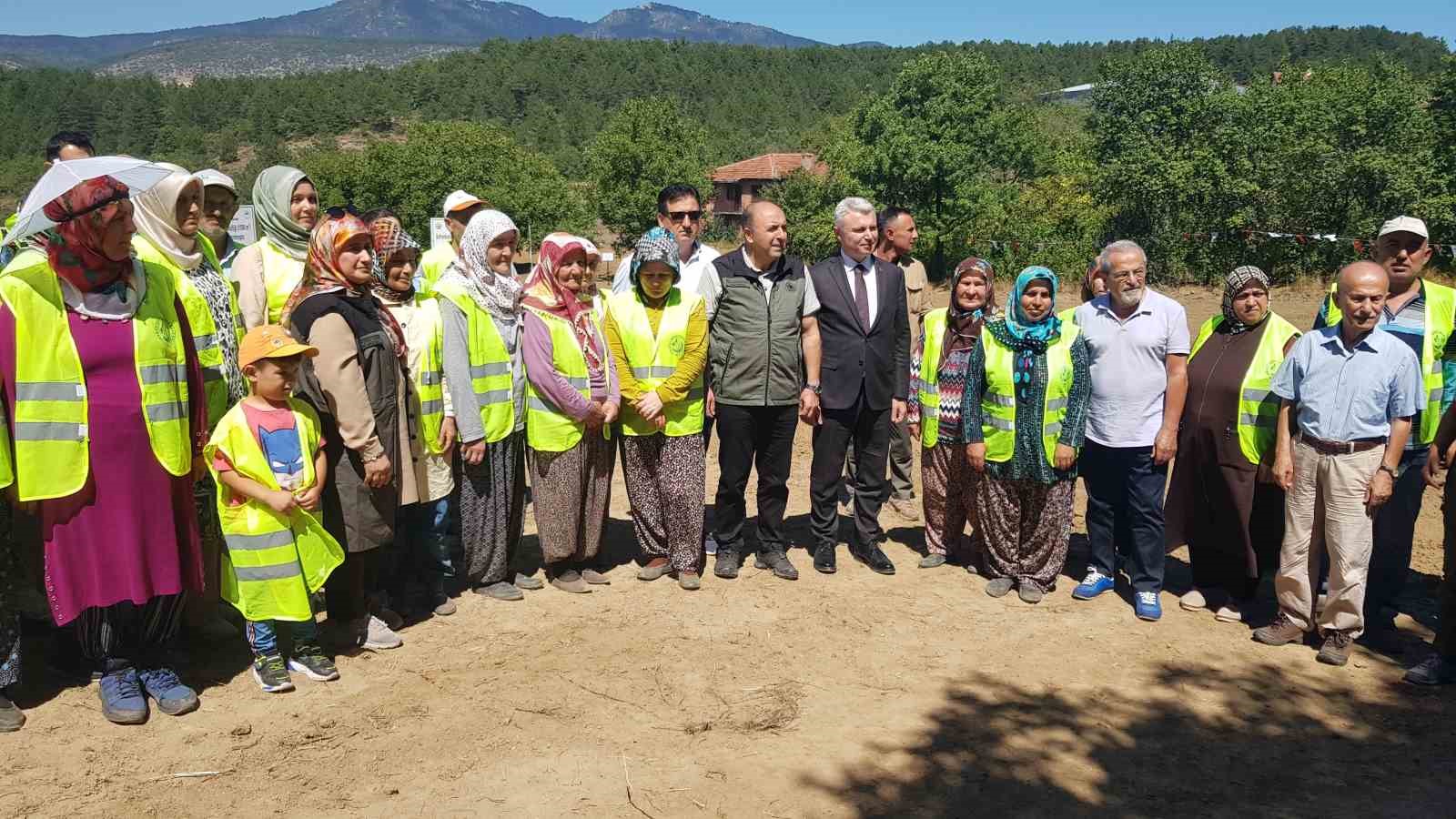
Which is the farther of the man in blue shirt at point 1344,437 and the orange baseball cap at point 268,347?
the man in blue shirt at point 1344,437

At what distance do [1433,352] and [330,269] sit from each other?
16.0ft

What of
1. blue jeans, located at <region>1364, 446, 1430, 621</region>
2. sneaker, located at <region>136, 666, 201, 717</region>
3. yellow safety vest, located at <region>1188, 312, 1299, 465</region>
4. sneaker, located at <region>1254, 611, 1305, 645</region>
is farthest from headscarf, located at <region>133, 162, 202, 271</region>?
blue jeans, located at <region>1364, 446, 1430, 621</region>

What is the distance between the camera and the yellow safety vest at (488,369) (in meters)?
4.75

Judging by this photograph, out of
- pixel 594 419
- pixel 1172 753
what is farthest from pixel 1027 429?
pixel 594 419

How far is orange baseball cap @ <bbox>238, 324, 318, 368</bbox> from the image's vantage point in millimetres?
3793

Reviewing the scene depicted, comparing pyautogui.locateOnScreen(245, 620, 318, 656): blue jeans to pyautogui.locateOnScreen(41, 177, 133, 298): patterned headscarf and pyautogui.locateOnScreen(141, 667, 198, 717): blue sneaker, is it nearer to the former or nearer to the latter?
pyautogui.locateOnScreen(141, 667, 198, 717): blue sneaker

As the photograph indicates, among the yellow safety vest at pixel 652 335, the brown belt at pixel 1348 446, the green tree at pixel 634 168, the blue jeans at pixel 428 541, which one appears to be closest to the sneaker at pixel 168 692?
the blue jeans at pixel 428 541

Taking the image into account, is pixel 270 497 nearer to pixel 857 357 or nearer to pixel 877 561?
pixel 857 357

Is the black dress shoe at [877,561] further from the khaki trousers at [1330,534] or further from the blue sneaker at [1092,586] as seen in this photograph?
the khaki trousers at [1330,534]

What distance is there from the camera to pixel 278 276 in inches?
196

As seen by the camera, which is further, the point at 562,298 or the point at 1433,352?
the point at 562,298

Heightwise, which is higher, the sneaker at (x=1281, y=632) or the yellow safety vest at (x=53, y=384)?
the yellow safety vest at (x=53, y=384)

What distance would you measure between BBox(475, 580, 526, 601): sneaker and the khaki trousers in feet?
11.9

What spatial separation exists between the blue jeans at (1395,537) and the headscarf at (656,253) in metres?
3.41
